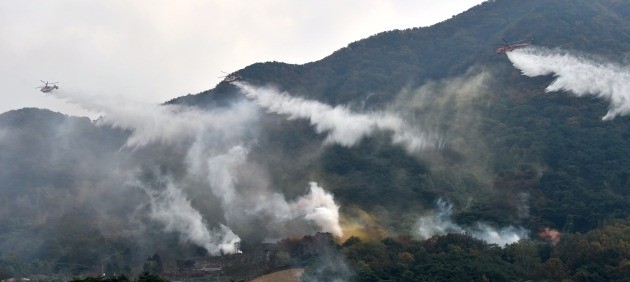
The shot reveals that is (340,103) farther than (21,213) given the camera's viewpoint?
Yes

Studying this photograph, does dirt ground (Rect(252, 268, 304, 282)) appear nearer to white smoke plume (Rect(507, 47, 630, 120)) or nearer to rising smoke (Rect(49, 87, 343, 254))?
rising smoke (Rect(49, 87, 343, 254))

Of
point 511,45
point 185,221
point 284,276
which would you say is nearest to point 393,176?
point 185,221

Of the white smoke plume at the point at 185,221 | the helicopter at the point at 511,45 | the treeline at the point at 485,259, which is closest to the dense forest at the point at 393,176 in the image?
the treeline at the point at 485,259

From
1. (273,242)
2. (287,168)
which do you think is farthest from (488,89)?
(273,242)

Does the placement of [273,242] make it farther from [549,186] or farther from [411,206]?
[549,186]

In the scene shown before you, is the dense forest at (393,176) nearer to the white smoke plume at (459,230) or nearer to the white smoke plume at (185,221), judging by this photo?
the white smoke plume at (459,230)
